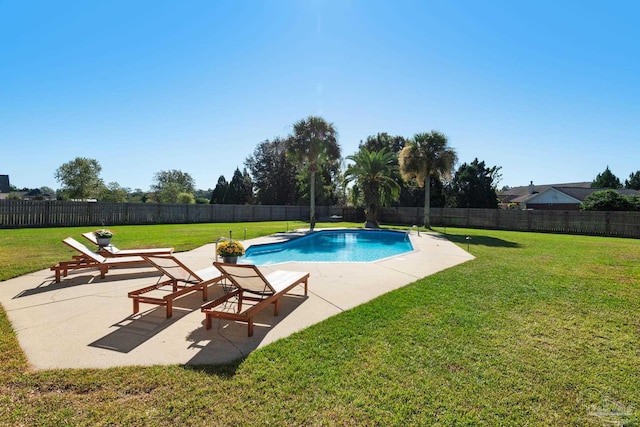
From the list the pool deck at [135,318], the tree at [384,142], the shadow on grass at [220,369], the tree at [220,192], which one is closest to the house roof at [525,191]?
the tree at [384,142]

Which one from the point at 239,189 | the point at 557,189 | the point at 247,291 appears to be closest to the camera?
the point at 247,291

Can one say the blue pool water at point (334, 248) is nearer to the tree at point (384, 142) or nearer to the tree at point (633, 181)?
the tree at point (384, 142)

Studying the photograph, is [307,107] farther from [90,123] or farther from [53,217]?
[53,217]

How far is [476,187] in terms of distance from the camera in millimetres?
31906

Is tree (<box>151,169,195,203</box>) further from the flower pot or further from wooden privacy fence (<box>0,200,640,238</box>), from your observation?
the flower pot

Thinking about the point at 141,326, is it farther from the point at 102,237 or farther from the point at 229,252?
the point at 102,237

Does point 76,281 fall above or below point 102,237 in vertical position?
below

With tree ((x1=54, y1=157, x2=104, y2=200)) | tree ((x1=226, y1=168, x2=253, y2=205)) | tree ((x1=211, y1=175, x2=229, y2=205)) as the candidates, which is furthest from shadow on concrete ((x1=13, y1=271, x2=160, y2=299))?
tree ((x1=54, y1=157, x2=104, y2=200))

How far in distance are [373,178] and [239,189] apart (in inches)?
991

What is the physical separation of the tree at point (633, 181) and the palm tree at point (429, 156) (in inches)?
2334

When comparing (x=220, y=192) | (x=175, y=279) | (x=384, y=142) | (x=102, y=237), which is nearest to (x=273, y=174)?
(x=220, y=192)

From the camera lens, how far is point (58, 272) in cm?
587

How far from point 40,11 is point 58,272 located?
26.0 feet

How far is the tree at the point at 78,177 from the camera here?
122 feet
